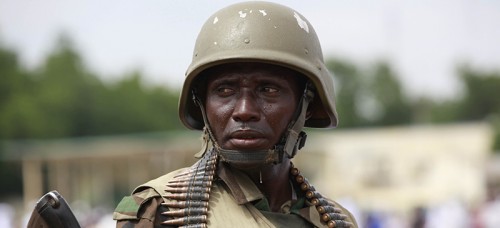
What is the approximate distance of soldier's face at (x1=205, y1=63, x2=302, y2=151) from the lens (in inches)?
170

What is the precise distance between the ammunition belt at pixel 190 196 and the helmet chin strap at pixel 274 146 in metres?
0.11

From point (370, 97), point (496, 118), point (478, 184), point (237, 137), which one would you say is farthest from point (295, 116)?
point (370, 97)

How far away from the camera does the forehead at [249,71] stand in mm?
4395

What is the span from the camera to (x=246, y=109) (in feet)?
14.1

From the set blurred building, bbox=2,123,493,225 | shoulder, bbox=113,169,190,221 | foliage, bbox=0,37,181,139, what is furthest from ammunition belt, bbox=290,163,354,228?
foliage, bbox=0,37,181,139

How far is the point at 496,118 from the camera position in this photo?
87875mm

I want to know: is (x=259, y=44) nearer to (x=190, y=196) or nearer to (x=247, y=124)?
(x=247, y=124)

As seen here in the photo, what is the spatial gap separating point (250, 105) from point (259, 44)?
29 cm

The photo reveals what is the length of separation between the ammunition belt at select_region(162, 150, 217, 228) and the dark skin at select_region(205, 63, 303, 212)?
0.16m

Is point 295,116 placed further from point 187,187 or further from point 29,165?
point 29,165

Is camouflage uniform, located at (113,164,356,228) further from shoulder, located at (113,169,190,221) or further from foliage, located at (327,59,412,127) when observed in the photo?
foliage, located at (327,59,412,127)

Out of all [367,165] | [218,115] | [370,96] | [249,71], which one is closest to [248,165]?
[218,115]

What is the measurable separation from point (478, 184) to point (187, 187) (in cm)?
4565

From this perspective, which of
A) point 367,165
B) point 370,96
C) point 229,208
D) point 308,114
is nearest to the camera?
point 229,208
